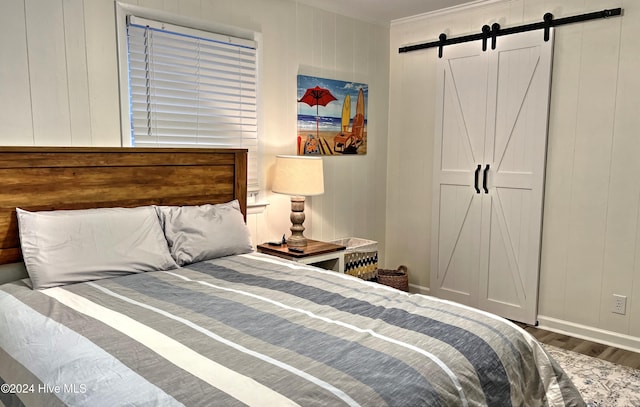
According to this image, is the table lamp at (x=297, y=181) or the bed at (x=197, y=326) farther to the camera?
the table lamp at (x=297, y=181)

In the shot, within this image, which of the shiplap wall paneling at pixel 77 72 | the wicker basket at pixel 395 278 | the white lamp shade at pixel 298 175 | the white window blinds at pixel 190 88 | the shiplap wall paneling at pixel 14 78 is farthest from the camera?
the wicker basket at pixel 395 278

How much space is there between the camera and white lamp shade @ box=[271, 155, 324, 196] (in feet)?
11.1

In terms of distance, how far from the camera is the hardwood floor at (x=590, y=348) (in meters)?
3.05

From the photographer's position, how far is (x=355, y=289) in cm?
226

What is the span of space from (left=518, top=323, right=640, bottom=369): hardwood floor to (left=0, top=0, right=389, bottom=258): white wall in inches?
66.1

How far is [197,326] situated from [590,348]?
110 inches

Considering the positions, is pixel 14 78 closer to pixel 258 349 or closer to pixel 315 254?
pixel 258 349

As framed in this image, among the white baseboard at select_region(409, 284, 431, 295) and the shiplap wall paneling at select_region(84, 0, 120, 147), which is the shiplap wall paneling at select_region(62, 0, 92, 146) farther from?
the white baseboard at select_region(409, 284, 431, 295)

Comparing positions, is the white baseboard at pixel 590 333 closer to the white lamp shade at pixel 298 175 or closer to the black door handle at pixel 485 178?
the black door handle at pixel 485 178

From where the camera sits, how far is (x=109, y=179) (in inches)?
106

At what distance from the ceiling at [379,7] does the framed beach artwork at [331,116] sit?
22.5 inches

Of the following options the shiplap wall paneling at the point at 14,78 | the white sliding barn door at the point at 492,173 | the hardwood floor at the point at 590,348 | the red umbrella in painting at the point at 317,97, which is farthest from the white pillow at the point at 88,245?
the hardwood floor at the point at 590,348

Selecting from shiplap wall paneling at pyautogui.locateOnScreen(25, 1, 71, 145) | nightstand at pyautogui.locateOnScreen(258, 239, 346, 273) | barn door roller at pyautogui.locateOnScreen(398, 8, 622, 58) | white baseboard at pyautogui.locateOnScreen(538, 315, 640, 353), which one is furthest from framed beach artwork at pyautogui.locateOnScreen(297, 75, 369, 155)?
white baseboard at pyautogui.locateOnScreen(538, 315, 640, 353)

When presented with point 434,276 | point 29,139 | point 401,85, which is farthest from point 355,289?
point 401,85
